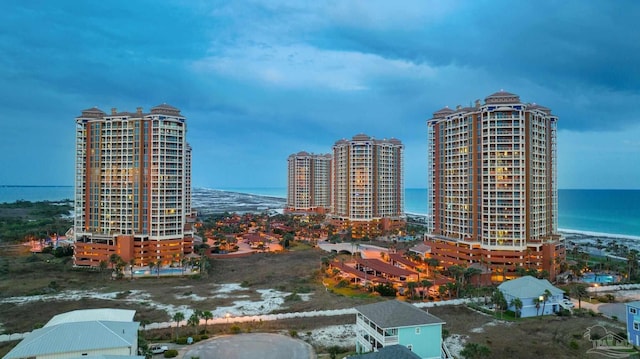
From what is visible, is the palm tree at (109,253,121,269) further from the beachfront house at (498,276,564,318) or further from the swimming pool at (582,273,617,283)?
the swimming pool at (582,273,617,283)

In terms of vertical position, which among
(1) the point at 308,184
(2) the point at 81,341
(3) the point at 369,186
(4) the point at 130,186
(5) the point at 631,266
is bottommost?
(5) the point at 631,266

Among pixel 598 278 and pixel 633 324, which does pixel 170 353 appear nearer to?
pixel 633 324

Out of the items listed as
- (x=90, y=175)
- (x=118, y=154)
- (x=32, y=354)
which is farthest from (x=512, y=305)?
(x=90, y=175)

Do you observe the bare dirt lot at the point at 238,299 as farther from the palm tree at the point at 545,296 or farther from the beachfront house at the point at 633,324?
the beachfront house at the point at 633,324

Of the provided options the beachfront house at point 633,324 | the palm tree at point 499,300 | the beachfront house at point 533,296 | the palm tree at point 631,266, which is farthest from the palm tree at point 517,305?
the palm tree at point 631,266

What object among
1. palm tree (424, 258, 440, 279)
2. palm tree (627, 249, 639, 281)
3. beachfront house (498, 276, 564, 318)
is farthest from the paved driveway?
palm tree (627, 249, 639, 281)

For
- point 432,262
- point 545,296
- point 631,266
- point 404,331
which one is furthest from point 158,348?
point 631,266

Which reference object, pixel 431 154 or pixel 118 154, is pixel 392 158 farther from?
pixel 118 154
